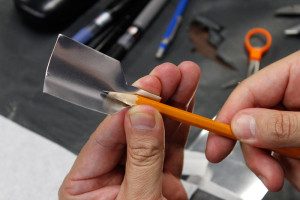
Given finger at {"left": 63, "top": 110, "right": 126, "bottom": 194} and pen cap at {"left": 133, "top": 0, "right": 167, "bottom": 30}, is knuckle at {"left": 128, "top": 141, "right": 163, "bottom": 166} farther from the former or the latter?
pen cap at {"left": 133, "top": 0, "right": 167, "bottom": 30}

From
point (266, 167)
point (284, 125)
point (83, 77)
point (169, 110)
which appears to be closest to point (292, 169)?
point (266, 167)

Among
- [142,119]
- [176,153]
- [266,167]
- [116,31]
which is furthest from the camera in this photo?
[116,31]

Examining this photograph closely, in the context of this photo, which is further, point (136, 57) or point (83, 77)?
point (136, 57)

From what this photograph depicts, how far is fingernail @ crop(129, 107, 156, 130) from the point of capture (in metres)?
0.36

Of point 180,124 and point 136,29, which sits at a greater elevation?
point 136,29

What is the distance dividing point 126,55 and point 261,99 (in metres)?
0.39

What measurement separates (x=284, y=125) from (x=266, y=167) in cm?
12

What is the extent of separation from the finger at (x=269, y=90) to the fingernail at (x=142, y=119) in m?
0.20

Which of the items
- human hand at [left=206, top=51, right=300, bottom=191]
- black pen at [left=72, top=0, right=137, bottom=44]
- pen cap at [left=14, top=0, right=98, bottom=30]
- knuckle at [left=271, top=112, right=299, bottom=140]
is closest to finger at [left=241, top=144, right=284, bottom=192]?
human hand at [left=206, top=51, right=300, bottom=191]

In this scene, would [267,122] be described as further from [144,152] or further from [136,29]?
[136,29]

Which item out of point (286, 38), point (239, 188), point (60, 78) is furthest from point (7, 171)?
point (286, 38)

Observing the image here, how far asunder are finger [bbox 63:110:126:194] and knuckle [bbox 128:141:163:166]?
0.30 ft

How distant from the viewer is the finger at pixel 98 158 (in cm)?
47

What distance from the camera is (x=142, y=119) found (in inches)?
14.2
